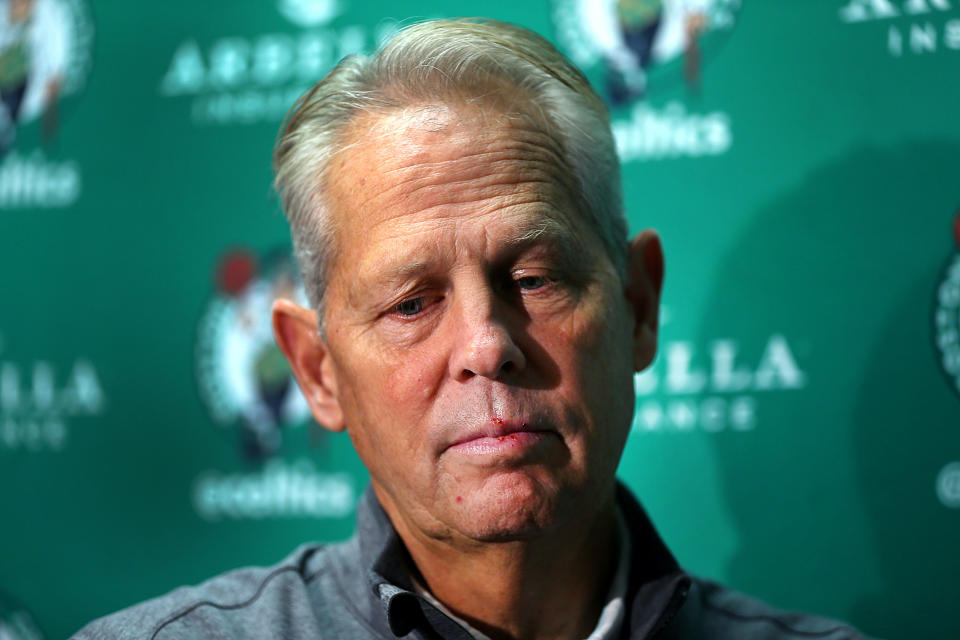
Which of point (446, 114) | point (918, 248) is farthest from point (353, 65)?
point (918, 248)

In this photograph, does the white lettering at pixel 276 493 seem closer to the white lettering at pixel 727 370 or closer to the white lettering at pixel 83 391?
the white lettering at pixel 83 391

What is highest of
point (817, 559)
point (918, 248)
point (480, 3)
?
point (480, 3)

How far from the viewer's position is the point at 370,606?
1.29 meters

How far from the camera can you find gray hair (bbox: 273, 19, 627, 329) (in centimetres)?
124

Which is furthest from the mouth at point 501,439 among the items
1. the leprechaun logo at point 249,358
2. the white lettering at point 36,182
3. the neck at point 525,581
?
the white lettering at point 36,182

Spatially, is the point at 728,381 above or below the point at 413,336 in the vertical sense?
below

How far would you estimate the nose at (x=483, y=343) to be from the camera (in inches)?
43.4

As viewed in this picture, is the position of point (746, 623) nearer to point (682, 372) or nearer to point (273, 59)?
A: point (682, 372)

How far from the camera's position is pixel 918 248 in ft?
5.09

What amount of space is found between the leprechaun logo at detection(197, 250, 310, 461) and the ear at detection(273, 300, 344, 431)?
525 mm

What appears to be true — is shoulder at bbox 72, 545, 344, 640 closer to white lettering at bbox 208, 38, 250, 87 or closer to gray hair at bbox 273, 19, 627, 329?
gray hair at bbox 273, 19, 627, 329

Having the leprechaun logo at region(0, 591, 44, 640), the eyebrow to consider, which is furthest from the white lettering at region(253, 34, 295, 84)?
the leprechaun logo at region(0, 591, 44, 640)

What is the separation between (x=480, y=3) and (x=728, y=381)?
83cm

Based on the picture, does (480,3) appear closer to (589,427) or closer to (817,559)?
(589,427)
